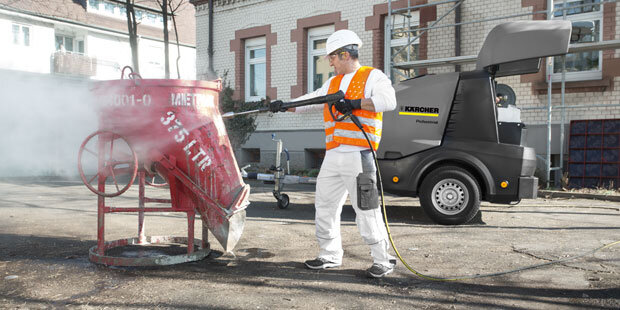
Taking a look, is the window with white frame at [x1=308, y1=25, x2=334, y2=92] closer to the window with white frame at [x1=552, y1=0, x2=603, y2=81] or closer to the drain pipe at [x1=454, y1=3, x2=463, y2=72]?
the drain pipe at [x1=454, y1=3, x2=463, y2=72]

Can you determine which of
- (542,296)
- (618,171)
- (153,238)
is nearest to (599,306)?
(542,296)

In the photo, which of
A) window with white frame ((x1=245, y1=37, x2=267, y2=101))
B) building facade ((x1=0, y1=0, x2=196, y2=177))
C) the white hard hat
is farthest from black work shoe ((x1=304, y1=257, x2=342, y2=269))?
window with white frame ((x1=245, y1=37, x2=267, y2=101))

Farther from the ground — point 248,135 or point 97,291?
point 248,135

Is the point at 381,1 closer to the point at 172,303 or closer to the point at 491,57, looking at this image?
the point at 491,57

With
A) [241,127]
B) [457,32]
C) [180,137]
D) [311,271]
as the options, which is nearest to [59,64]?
[241,127]

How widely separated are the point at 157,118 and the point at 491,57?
15.1ft

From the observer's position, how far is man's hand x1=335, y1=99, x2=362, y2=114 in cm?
409

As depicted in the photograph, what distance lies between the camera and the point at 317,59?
Result: 1536 centimetres

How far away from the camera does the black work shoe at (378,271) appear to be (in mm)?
4000

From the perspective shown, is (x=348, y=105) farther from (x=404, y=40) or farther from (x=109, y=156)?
(x=404, y=40)

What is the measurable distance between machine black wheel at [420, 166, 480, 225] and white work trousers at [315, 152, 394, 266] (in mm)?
2537

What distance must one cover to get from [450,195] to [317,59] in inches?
374

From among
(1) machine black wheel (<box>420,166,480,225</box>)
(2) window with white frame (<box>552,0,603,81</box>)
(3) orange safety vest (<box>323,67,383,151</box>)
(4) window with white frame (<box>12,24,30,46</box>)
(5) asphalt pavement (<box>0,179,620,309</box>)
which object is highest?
(4) window with white frame (<box>12,24,30,46</box>)

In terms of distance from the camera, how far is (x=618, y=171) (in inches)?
392
